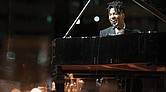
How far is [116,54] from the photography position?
4.21 m

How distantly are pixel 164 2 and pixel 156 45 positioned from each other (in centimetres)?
313

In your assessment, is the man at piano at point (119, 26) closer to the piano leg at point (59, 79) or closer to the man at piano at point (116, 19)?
the man at piano at point (116, 19)

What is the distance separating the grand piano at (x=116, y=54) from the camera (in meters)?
3.99

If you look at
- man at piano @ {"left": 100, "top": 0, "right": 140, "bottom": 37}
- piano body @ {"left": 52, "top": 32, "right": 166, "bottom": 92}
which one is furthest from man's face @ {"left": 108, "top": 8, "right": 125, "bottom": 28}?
piano body @ {"left": 52, "top": 32, "right": 166, "bottom": 92}

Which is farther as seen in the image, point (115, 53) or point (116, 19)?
point (116, 19)

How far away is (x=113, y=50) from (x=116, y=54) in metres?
0.05

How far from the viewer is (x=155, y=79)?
4996mm

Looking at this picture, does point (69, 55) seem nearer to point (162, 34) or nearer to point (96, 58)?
point (96, 58)

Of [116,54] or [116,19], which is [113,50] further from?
[116,19]

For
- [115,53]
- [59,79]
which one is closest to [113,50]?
[115,53]

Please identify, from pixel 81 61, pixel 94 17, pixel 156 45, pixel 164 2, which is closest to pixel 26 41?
pixel 94 17

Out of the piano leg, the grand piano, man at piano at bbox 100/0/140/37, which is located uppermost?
man at piano at bbox 100/0/140/37

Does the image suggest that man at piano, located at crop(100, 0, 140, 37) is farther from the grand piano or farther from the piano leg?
the piano leg

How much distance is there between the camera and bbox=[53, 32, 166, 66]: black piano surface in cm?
399
